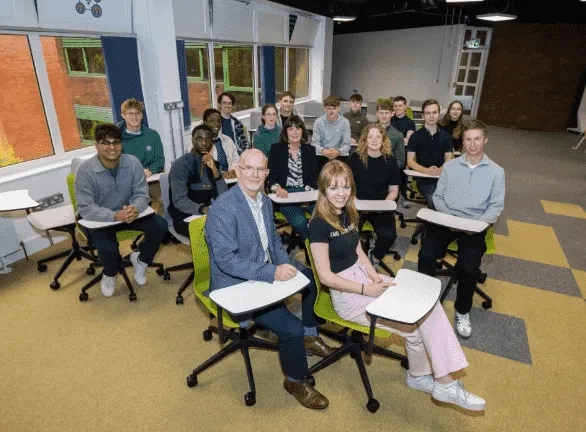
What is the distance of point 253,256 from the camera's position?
2.31 m

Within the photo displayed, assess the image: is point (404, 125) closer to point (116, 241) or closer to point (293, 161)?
point (293, 161)

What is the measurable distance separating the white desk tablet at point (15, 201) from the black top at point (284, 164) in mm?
2219

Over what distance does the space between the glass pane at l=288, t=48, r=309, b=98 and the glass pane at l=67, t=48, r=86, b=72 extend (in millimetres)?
5676

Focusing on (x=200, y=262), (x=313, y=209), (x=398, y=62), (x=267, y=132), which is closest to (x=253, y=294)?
(x=200, y=262)

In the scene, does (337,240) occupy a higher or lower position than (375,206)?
higher

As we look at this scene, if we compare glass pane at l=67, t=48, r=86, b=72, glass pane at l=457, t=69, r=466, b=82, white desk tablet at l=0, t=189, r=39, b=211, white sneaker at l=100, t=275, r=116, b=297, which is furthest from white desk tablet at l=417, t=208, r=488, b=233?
glass pane at l=457, t=69, r=466, b=82

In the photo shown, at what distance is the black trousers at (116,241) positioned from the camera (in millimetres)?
3205

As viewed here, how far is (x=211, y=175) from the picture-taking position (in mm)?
3574

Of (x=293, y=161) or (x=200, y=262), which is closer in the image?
(x=200, y=262)

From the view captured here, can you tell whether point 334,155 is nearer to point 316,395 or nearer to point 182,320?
point 182,320

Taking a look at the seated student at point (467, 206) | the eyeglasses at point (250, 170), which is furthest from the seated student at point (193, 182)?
the seated student at point (467, 206)

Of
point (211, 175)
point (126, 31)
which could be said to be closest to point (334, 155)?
point (211, 175)

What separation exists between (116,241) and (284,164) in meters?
1.78

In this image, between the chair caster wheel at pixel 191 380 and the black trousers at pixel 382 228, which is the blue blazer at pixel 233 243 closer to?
the chair caster wheel at pixel 191 380
